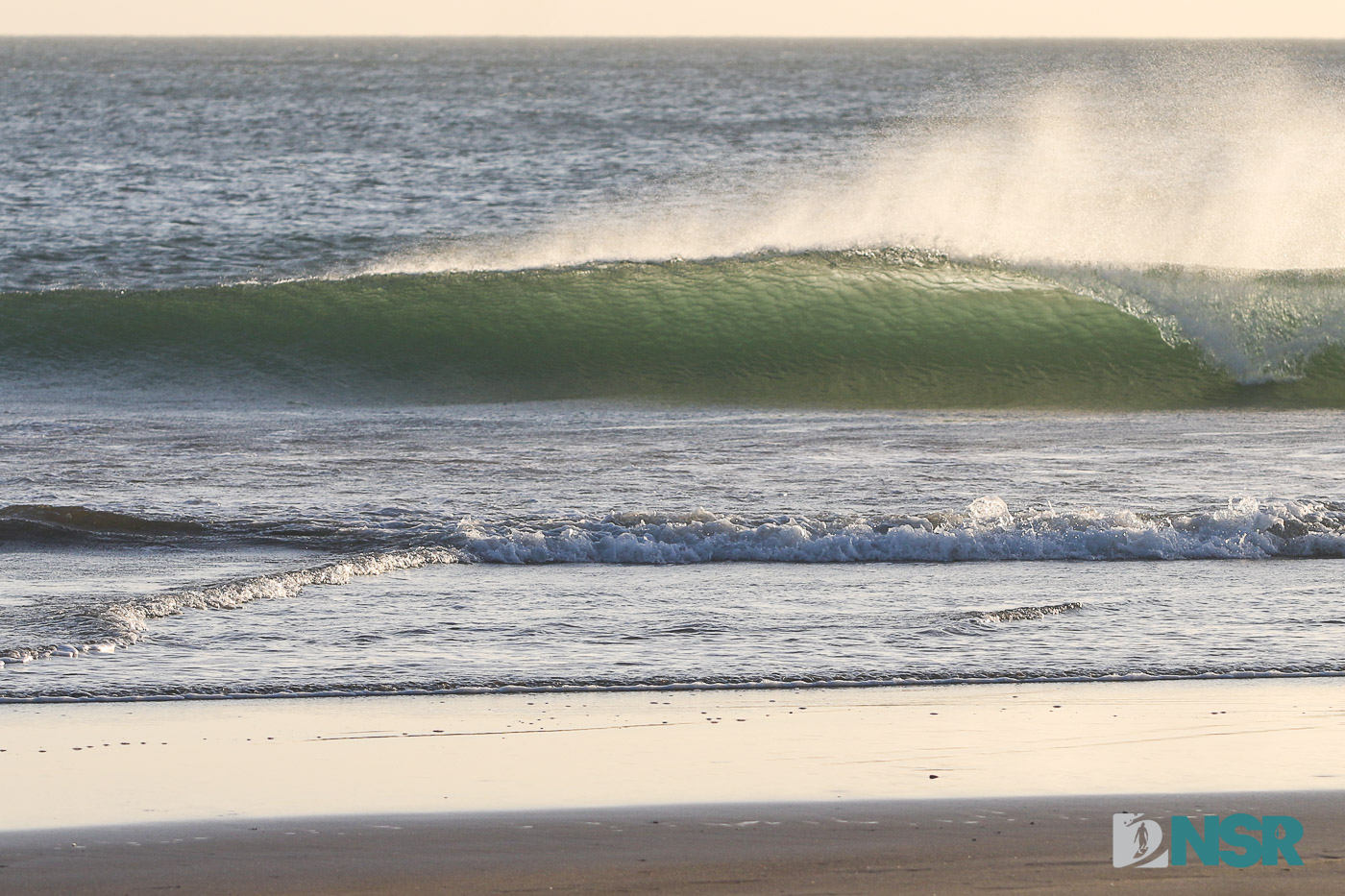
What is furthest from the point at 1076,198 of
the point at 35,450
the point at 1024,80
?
the point at 1024,80

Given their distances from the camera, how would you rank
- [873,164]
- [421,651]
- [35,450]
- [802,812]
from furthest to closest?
[873,164] < [35,450] < [421,651] < [802,812]

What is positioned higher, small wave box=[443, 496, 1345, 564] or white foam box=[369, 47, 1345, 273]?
white foam box=[369, 47, 1345, 273]

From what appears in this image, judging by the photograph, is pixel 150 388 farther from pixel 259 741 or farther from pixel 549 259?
pixel 259 741

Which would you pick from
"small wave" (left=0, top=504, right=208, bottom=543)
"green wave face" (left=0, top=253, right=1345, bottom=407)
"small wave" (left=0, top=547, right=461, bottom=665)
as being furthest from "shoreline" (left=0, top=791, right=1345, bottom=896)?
"green wave face" (left=0, top=253, right=1345, bottom=407)

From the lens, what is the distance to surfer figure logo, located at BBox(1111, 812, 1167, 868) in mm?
3713

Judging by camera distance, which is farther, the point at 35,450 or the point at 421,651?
the point at 35,450

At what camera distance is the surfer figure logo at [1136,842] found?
12.2ft

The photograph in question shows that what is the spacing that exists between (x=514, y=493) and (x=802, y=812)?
16.1 ft

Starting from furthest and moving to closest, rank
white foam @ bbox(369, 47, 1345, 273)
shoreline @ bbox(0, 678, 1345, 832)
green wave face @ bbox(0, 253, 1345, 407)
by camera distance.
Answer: white foam @ bbox(369, 47, 1345, 273) → green wave face @ bbox(0, 253, 1345, 407) → shoreline @ bbox(0, 678, 1345, 832)

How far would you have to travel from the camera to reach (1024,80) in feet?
254

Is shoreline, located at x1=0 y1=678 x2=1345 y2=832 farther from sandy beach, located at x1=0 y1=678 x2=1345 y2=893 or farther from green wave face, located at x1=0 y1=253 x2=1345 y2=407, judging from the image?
green wave face, located at x1=0 y1=253 x2=1345 y2=407

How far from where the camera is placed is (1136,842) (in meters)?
3.81

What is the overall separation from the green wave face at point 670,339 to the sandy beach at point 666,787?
32.7 feet

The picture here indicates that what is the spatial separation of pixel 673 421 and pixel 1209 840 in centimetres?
874
